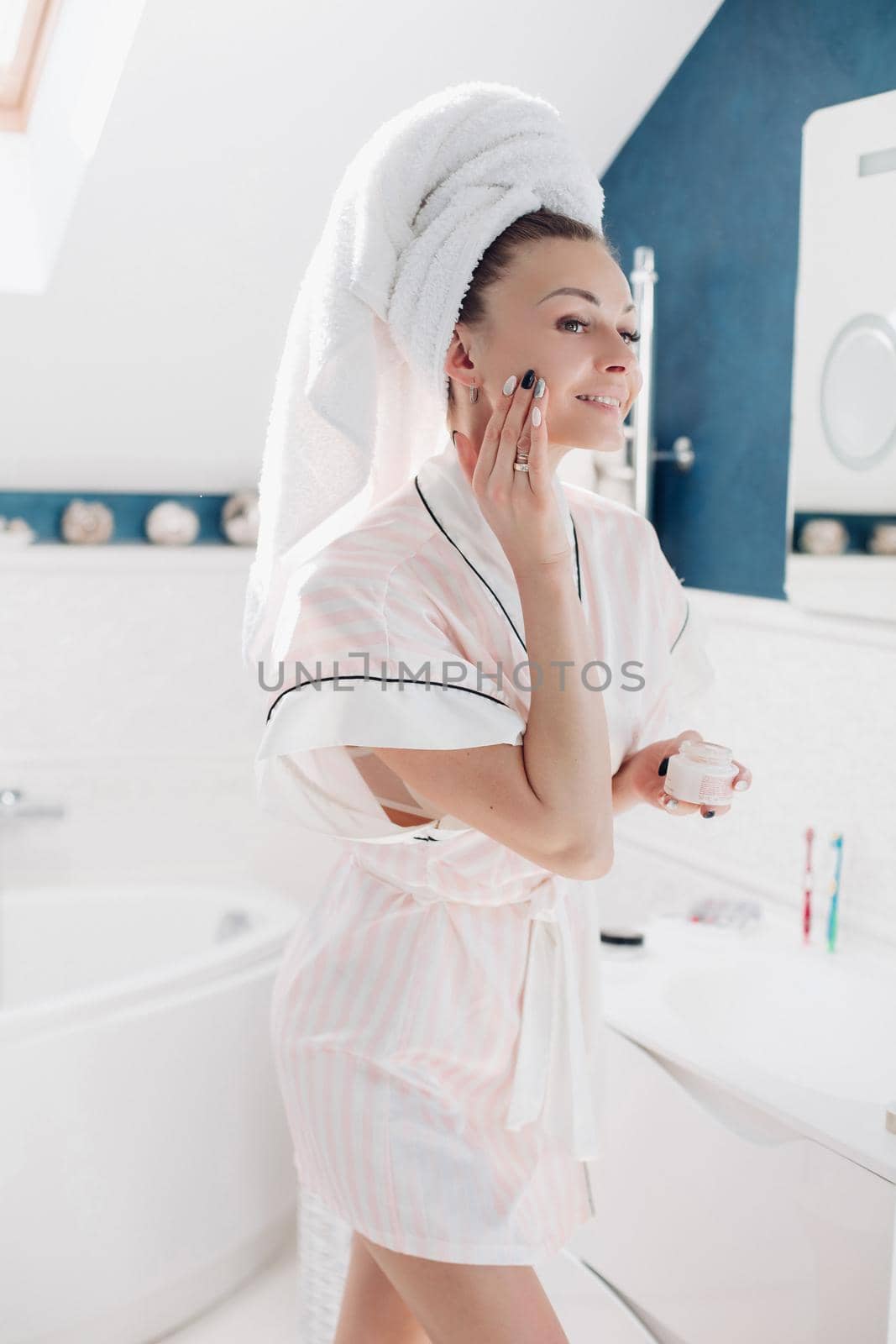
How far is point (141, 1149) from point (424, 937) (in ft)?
3.99

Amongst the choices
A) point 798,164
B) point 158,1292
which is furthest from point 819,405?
point 158,1292

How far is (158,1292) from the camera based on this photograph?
223 cm

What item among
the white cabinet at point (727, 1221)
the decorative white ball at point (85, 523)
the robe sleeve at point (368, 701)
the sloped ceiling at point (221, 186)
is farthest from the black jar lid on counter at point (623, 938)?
the decorative white ball at point (85, 523)

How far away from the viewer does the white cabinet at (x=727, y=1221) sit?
4.67ft

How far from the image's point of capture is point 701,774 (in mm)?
1307

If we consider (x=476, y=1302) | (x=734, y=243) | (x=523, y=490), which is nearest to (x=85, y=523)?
(x=734, y=243)

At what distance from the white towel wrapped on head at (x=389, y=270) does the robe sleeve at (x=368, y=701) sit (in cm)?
5

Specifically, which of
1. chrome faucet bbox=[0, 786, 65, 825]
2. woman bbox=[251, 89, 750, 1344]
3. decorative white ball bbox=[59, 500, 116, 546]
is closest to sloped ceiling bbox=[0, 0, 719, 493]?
decorative white ball bbox=[59, 500, 116, 546]

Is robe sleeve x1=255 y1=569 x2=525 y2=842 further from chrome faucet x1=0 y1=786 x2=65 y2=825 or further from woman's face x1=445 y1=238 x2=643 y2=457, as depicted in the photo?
chrome faucet x1=0 y1=786 x2=65 y2=825

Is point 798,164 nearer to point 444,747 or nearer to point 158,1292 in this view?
point 444,747

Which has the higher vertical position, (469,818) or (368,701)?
(368,701)

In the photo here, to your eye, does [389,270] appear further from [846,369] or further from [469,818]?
[846,369]

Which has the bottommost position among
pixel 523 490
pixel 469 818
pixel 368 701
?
pixel 469 818

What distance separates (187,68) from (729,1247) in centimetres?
200
